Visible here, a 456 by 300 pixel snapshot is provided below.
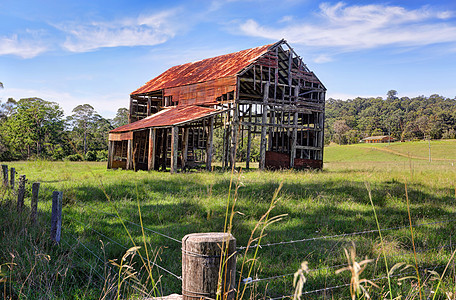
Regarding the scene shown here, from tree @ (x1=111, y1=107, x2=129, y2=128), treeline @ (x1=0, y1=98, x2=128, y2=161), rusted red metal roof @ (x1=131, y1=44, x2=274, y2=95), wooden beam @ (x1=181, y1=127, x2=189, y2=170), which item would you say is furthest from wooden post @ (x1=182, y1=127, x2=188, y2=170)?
tree @ (x1=111, y1=107, x2=129, y2=128)

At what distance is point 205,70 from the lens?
25.0m

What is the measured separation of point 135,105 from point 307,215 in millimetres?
23694

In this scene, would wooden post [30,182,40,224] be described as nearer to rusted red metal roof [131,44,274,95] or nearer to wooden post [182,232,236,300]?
wooden post [182,232,236,300]

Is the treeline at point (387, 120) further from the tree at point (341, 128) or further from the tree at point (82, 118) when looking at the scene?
the tree at point (82, 118)

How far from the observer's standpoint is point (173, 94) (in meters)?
25.6

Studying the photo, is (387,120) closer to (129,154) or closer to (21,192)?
(129,154)

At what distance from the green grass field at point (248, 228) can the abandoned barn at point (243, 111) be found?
797cm

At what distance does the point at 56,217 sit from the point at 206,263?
161 inches

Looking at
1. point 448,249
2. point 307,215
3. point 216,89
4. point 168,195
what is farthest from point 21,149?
point 448,249

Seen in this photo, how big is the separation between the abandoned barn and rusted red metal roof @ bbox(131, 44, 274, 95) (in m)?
0.10

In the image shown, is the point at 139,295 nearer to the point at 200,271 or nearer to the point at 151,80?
the point at 200,271

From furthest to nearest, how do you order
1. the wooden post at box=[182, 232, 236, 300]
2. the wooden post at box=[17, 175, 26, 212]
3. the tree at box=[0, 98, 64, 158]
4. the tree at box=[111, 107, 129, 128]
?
the tree at box=[111, 107, 129, 128], the tree at box=[0, 98, 64, 158], the wooden post at box=[17, 175, 26, 212], the wooden post at box=[182, 232, 236, 300]

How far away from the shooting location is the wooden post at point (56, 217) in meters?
5.55

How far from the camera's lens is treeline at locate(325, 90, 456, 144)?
2665 inches
